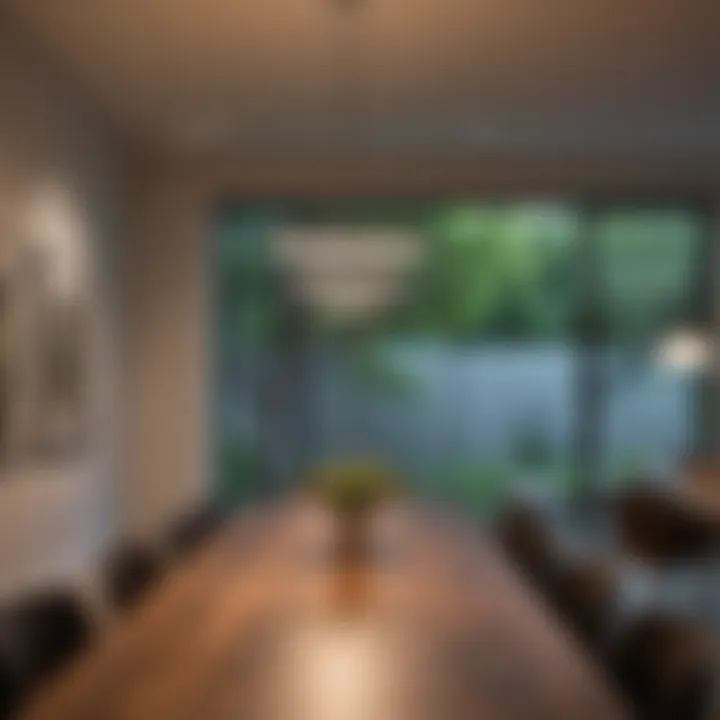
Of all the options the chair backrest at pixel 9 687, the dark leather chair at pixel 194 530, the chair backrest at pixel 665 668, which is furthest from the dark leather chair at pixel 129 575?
the chair backrest at pixel 665 668

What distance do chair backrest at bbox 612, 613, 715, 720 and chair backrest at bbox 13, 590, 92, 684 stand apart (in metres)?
1.24

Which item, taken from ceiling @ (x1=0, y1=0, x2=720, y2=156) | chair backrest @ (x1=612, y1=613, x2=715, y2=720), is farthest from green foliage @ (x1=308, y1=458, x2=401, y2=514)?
ceiling @ (x1=0, y1=0, x2=720, y2=156)

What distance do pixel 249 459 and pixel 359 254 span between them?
336 cm

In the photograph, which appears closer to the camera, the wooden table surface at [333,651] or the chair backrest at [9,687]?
the wooden table surface at [333,651]

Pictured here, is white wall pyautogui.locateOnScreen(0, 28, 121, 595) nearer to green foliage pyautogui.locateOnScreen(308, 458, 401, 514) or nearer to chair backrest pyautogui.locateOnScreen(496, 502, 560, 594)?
green foliage pyautogui.locateOnScreen(308, 458, 401, 514)

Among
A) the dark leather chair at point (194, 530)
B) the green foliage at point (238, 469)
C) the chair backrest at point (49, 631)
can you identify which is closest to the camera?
the chair backrest at point (49, 631)

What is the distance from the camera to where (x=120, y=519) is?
7016 millimetres

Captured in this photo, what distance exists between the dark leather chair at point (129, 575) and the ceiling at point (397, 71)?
5.78 ft

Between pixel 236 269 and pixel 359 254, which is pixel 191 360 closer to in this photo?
pixel 236 269

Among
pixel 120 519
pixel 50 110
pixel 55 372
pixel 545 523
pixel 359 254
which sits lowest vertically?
pixel 120 519

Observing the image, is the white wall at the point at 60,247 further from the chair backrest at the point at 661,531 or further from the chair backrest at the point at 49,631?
the chair backrest at the point at 661,531

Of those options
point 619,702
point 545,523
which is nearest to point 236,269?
point 545,523

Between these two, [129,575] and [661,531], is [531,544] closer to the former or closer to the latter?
[129,575]

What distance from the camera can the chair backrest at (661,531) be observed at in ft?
20.3
